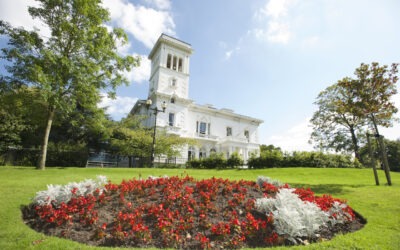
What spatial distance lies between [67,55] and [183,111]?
16943 millimetres

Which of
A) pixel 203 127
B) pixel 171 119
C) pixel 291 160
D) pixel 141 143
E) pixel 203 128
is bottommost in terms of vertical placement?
pixel 291 160

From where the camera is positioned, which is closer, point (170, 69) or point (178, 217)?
point (178, 217)

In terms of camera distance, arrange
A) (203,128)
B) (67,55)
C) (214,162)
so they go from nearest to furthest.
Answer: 1. (67,55)
2. (214,162)
3. (203,128)

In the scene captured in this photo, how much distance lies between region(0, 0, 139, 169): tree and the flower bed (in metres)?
9.21

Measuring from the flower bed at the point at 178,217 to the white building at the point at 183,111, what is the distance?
2066 centimetres

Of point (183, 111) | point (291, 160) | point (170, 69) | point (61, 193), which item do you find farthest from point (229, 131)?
point (61, 193)

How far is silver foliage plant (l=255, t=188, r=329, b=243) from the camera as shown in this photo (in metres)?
3.91

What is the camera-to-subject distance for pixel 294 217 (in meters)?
4.01

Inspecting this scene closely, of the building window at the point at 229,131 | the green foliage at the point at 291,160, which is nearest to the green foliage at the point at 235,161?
the green foliage at the point at 291,160

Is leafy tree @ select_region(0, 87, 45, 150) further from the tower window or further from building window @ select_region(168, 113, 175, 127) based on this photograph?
the tower window

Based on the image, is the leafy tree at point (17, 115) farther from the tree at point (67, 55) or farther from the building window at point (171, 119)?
the building window at point (171, 119)

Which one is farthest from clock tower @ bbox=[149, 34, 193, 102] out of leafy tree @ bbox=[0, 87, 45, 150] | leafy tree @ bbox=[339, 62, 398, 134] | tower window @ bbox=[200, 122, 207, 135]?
leafy tree @ bbox=[339, 62, 398, 134]

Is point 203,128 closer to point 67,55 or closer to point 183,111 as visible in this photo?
point 183,111

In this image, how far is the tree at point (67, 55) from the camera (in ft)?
39.8
